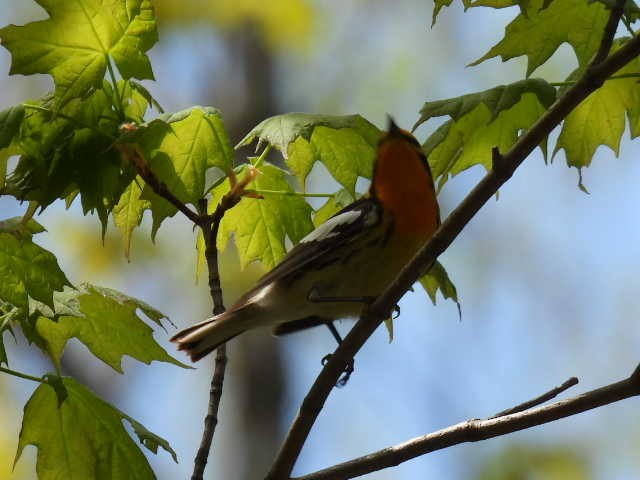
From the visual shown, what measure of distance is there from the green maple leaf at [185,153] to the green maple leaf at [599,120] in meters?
0.97

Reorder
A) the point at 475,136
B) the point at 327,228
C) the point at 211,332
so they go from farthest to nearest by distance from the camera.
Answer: the point at 211,332
the point at 327,228
the point at 475,136

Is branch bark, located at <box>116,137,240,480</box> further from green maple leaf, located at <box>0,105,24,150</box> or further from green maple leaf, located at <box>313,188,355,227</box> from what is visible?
green maple leaf, located at <box>313,188,355,227</box>

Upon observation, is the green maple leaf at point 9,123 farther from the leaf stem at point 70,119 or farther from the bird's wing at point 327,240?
the bird's wing at point 327,240

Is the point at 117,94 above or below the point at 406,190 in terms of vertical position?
above

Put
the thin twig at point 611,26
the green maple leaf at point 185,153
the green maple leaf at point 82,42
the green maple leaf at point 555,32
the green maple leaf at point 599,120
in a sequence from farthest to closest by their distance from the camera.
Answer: the green maple leaf at point 599,120 < the green maple leaf at point 555,32 < the green maple leaf at point 185,153 < the green maple leaf at point 82,42 < the thin twig at point 611,26

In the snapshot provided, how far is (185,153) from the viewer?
2.31 metres

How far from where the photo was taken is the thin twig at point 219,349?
208 cm

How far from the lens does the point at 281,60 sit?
7.65 m

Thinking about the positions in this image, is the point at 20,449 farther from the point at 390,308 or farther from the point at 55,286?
the point at 390,308

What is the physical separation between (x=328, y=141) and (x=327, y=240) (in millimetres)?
412

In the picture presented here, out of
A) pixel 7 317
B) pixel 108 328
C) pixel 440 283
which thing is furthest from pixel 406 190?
pixel 7 317

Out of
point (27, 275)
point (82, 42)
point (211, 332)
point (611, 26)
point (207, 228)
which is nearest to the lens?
point (611, 26)

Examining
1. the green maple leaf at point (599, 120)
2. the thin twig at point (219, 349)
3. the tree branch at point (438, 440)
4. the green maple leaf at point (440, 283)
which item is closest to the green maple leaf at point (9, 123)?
the thin twig at point (219, 349)

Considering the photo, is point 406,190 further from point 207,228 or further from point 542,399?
point 542,399
